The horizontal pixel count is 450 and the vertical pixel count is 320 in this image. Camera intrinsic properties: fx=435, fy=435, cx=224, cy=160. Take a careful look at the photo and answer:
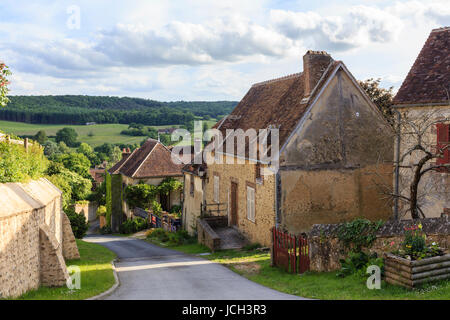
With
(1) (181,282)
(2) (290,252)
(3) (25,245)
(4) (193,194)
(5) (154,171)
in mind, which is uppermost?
(5) (154,171)

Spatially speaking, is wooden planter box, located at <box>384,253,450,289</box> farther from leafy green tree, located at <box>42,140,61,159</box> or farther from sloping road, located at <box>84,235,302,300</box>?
leafy green tree, located at <box>42,140,61,159</box>

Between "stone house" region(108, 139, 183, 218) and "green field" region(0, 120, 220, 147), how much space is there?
6206cm

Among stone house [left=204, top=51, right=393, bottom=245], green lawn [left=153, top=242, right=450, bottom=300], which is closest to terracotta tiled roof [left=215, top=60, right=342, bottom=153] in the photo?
stone house [left=204, top=51, right=393, bottom=245]

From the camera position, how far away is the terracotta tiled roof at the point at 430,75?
15719 mm

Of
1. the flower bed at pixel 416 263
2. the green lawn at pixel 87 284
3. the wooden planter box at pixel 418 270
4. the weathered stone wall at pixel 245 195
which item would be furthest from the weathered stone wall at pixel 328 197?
the wooden planter box at pixel 418 270

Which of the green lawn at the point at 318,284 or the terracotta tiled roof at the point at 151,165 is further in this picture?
the terracotta tiled roof at the point at 151,165

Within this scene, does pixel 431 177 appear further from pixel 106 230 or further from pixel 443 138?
pixel 106 230

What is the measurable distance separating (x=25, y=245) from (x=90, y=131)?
109152 millimetres

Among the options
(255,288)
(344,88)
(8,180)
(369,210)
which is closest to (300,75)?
(344,88)

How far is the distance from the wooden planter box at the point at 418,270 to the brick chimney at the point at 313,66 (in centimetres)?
1095

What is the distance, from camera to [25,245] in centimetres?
1148

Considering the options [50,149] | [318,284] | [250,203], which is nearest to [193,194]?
[250,203]

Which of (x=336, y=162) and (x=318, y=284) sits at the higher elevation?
(x=336, y=162)

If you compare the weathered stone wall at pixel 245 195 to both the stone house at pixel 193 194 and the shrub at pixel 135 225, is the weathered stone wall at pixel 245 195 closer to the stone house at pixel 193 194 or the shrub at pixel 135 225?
the stone house at pixel 193 194
